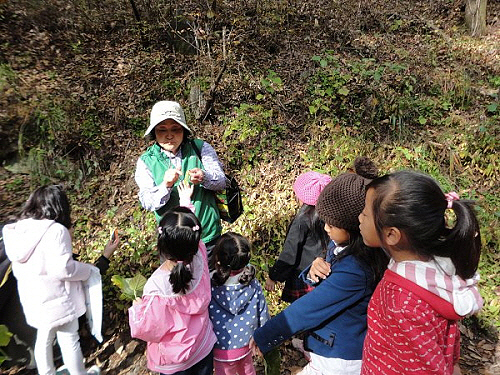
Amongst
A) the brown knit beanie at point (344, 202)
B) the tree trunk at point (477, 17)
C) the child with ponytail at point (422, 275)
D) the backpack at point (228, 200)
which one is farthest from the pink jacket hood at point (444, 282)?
the tree trunk at point (477, 17)

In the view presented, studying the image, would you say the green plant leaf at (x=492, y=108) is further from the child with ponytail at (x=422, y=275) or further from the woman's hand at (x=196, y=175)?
the woman's hand at (x=196, y=175)

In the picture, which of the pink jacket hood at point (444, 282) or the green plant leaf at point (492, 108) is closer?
the pink jacket hood at point (444, 282)

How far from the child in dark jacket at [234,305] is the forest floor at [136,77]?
1.25 m

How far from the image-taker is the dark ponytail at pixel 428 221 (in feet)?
4.99

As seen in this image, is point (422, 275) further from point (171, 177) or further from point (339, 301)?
point (171, 177)

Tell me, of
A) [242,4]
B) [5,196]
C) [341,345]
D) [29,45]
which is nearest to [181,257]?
[341,345]

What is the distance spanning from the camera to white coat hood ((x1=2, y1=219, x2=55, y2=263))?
253cm

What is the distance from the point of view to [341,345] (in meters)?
1.92

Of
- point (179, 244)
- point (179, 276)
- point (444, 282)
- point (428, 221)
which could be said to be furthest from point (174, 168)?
point (444, 282)

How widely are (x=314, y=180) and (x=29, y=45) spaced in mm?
6467

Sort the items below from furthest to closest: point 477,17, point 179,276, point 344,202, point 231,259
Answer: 1. point 477,17
2. point 231,259
3. point 179,276
4. point 344,202

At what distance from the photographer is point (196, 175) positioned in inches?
106

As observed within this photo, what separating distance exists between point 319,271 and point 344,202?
44 centimetres

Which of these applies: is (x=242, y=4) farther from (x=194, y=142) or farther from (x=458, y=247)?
(x=458, y=247)
